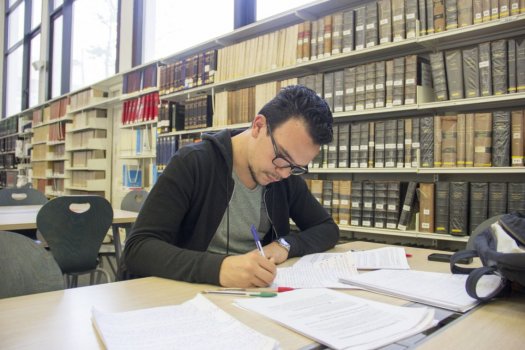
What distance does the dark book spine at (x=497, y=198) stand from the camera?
2193 millimetres

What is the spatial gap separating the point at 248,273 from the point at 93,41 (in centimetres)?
708

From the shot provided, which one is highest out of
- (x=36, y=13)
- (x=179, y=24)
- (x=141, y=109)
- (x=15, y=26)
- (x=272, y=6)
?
(x=15, y=26)

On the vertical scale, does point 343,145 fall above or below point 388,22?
below

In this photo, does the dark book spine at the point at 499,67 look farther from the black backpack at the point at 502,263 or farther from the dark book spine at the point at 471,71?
the black backpack at the point at 502,263

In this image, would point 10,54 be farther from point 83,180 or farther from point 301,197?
point 301,197

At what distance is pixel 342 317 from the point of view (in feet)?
2.48

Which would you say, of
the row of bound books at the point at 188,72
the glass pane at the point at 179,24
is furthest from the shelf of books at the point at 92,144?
the row of bound books at the point at 188,72

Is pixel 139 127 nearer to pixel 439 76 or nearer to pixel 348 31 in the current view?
pixel 348 31

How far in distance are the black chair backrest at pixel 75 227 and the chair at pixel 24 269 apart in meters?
1.26

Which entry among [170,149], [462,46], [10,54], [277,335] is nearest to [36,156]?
[10,54]

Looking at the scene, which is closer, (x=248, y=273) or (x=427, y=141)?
(x=248, y=273)

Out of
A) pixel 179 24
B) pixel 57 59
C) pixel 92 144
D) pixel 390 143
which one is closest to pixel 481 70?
pixel 390 143

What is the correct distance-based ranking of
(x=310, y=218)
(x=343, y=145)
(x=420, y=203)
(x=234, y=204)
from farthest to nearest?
(x=343, y=145) → (x=420, y=203) → (x=310, y=218) → (x=234, y=204)

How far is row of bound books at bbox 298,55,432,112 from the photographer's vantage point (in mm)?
2529
